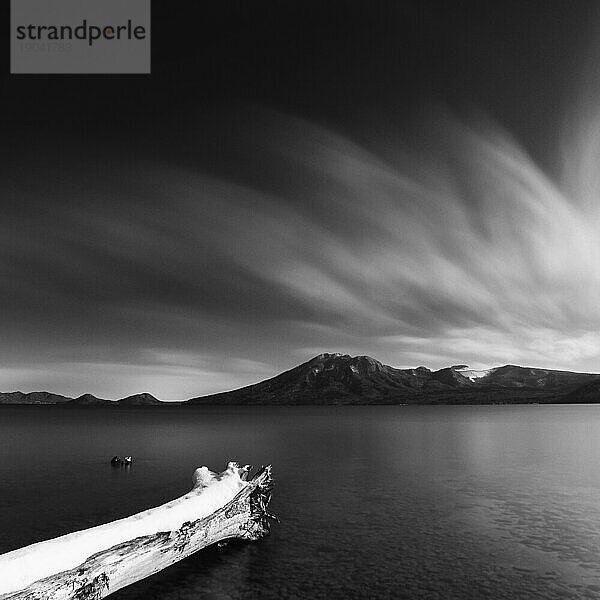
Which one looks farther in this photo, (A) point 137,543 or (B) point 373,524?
(B) point 373,524

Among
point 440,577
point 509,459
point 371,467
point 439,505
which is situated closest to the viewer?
point 440,577

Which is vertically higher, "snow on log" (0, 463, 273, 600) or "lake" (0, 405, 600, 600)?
"snow on log" (0, 463, 273, 600)

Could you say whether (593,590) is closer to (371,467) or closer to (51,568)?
(51,568)

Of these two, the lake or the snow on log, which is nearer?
the snow on log

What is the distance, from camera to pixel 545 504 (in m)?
33.1

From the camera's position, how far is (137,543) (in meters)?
16.6

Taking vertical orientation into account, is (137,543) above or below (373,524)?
above

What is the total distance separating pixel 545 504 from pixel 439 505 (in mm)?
7512

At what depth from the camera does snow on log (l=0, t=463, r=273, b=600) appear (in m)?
13.5

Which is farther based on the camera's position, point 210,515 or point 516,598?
point 210,515

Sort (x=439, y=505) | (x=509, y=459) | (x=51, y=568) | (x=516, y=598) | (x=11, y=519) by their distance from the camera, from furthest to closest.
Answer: (x=509, y=459) → (x=439, y=505) → (x=11, y=519) → (x=516, y=598) → (x=51, y=568)

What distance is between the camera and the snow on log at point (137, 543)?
13531 mm

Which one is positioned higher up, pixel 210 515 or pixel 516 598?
pixel 210 515

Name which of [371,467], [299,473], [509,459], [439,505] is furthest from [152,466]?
[509,459]
